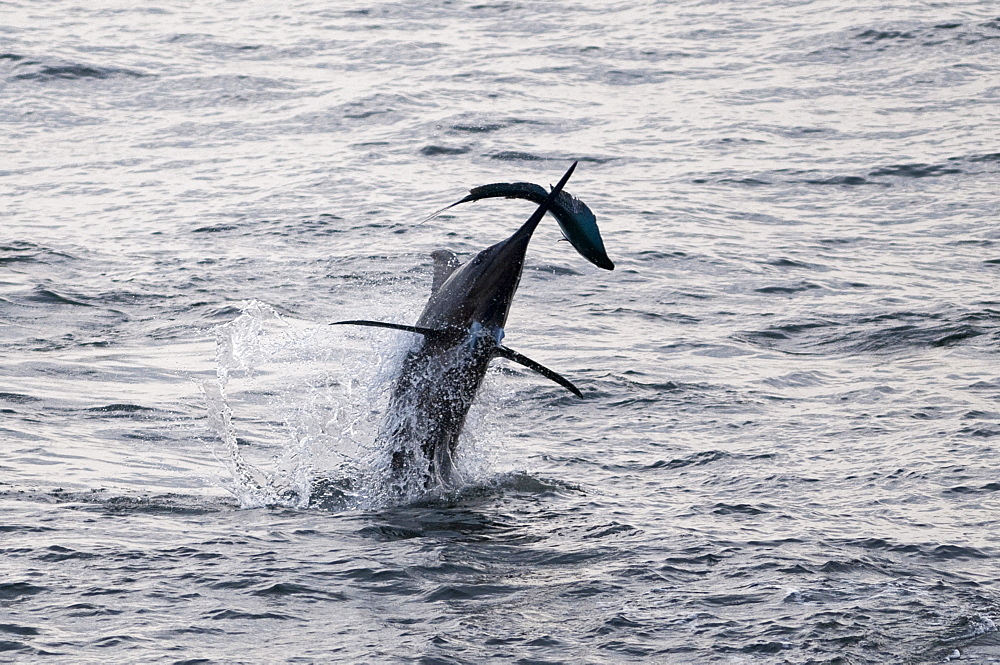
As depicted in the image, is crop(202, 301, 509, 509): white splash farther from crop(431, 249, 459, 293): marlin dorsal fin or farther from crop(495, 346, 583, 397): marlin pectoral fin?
crop(495, 346, 583, 397): marlin pectoral fin

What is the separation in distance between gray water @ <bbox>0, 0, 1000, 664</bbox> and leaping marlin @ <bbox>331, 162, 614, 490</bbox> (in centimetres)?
30

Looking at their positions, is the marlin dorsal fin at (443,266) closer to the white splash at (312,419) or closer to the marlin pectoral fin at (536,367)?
Answer: the white splash at (312,419)

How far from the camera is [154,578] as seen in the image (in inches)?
324

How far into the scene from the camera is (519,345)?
13.9m

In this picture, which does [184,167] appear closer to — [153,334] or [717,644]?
[153,334]

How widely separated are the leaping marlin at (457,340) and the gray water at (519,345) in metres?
0.30

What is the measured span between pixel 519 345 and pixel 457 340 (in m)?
4.36

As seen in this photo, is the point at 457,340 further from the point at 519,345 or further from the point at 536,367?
the point at 519,345

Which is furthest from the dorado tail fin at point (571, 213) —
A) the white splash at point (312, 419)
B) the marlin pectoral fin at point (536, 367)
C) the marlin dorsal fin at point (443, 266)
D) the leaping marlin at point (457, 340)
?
the white splash at point (312, 419)

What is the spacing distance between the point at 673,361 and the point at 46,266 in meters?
7.37

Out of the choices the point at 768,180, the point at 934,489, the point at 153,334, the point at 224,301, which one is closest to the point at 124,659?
the point at 934,489

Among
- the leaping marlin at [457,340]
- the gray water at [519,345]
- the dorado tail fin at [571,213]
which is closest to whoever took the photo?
the gray water at [519,345]

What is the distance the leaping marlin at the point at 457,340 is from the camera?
8.90m

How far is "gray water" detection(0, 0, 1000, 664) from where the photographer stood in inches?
316
